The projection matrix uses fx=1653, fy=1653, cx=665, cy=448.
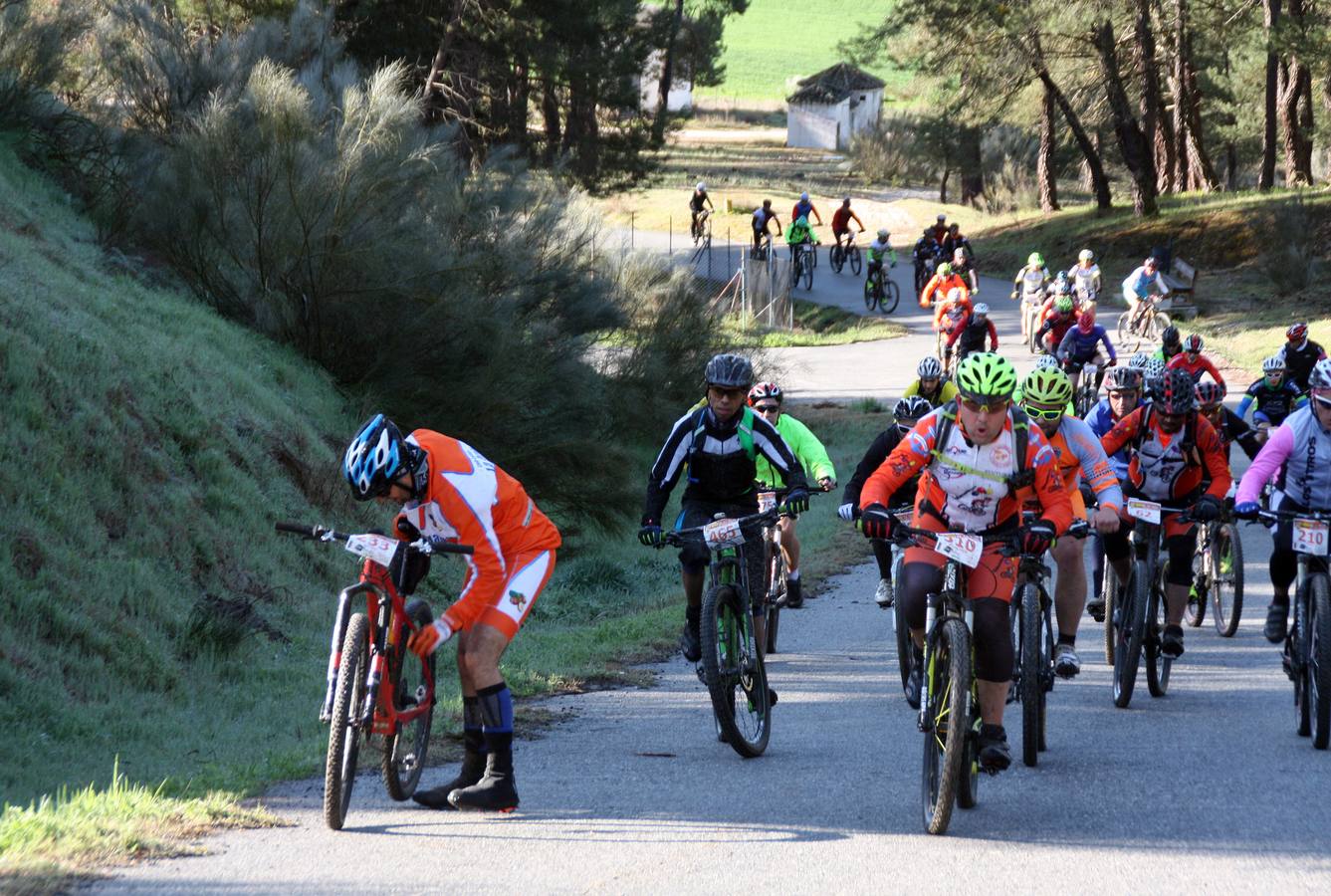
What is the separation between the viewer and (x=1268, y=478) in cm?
913

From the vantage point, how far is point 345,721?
6340 mm

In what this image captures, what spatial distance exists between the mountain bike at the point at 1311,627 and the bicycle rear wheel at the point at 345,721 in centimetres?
Answer: 502

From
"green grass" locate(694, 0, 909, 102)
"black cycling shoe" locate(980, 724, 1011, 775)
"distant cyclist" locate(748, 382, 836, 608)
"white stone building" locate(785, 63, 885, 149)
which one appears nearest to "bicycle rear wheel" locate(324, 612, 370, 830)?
"black cycling shoe" locate(980, 724, 1011, 775)

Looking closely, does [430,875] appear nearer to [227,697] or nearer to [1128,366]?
[227,697]

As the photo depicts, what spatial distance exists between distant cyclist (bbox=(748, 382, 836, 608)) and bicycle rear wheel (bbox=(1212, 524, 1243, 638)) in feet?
10.3

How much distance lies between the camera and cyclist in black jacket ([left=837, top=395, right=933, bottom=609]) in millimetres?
10268

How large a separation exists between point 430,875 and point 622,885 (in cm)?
69

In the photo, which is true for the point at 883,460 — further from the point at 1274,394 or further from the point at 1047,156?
the point at 1047,156

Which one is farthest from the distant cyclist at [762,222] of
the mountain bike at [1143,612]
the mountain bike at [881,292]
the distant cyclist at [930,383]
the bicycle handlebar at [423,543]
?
the bicycle handlebar at [423,543]

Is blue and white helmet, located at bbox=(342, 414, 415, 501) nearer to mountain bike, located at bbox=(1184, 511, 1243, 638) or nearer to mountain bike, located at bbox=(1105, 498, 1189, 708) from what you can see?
mountain bike, located at bbox=(1105, 498, 1189, 708)

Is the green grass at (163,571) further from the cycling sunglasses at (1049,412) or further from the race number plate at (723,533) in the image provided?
the cycling sunglasses at (1049,412)

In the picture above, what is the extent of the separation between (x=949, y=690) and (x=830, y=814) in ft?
2.88

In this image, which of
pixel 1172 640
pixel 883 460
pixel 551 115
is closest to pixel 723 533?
pixel 883 460

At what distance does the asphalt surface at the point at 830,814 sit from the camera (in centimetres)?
605
